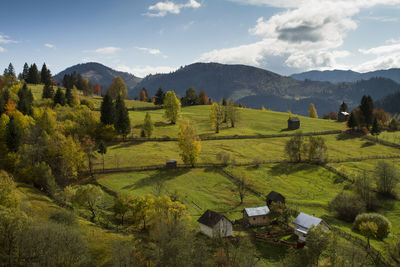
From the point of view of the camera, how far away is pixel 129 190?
62625mm

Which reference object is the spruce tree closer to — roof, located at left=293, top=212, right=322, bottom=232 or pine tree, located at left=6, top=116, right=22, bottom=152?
pine tree, located at left=6, top=116, right=22, bottom=152

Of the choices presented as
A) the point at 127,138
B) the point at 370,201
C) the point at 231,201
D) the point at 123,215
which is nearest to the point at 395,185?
the point at 370,201

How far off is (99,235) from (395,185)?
67088mm

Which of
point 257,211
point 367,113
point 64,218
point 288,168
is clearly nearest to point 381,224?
point 257,211

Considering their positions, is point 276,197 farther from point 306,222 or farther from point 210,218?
point 210,218

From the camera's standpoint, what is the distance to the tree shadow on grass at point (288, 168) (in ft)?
261

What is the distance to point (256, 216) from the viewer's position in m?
54.7

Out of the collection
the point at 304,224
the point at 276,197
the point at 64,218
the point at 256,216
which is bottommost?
the point at 256,216

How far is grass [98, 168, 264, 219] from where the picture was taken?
59.6 m

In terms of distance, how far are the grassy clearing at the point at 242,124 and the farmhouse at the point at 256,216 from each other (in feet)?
182

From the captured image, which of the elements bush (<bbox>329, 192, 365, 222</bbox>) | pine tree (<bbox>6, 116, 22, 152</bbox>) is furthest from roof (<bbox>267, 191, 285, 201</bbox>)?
pine tree (<bbox>6, 116, 22, 152</bbox>)

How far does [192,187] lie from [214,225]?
18.2m

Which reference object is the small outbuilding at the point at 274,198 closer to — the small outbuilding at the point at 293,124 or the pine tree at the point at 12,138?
the pine tree at the point at 12,138

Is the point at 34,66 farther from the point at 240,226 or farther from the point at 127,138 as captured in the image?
the point at 240,226
